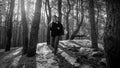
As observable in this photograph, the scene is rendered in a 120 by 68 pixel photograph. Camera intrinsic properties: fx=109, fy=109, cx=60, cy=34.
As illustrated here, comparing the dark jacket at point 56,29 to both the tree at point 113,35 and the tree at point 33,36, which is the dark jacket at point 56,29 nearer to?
the tree at point 33,36

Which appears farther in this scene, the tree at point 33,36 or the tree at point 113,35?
the tree at point 33,36

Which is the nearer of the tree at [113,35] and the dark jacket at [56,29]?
the tree at [113,35]

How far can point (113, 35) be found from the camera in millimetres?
2252

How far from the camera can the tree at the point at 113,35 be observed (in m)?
2.19

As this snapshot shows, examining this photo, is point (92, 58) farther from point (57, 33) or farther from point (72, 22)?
point (72, 22)

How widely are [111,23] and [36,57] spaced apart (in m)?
4.70

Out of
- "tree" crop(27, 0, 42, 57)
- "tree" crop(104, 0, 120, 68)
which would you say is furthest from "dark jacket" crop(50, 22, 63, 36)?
"tree" crop(104, 0, 120, 68)

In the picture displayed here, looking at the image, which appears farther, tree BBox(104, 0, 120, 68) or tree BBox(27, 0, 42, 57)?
tree BBox(27, 0, 42, 57)

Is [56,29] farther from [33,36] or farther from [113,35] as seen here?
[113,35]

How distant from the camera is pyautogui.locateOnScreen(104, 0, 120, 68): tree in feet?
7.17

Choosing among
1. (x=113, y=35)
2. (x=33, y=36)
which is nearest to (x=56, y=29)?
(x=33, y=36)

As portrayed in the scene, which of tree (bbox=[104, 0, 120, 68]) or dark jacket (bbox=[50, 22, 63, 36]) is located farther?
dark jacket (bbox=[50, 22, 63, 36])

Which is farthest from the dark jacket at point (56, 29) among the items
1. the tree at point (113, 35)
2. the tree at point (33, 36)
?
the tree at point (113, 35)

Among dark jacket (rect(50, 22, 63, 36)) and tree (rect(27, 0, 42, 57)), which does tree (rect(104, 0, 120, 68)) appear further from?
tree (rect(27, 0, 42, 57))
